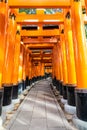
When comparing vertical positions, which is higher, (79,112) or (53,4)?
(53,4)

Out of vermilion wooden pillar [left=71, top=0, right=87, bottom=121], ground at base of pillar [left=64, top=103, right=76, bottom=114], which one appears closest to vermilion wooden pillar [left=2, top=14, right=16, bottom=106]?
ground at base of pillar [left=64, top=103, right=76, bottom=114]

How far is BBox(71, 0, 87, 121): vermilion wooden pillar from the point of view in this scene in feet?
18.7

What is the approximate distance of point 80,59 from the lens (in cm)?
615

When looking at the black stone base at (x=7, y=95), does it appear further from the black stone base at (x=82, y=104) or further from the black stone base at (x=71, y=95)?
the black stone base at (x=82, y=104)

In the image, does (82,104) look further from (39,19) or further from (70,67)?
(39,19)

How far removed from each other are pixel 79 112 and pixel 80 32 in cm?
246

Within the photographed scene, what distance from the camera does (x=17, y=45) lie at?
38.9 ft

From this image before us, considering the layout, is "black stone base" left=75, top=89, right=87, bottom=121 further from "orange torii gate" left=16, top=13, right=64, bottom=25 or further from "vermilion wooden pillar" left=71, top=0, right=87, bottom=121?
"orange torii gate" left=16, top=13, right=64, bottom=25

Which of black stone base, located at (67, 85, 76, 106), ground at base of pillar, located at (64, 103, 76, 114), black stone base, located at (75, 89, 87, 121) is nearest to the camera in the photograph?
black stone base, located at (75, 89, 87, 121)

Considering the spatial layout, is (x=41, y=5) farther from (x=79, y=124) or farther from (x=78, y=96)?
(x=79, y=124)

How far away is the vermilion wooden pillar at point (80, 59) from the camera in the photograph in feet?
18.7

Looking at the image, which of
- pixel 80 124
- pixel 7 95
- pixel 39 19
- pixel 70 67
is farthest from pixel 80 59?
pixel 39 19

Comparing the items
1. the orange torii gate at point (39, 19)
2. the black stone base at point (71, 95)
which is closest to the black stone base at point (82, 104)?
the black stone base at point (71, 95)

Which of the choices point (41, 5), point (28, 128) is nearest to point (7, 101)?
point (28, 128)
